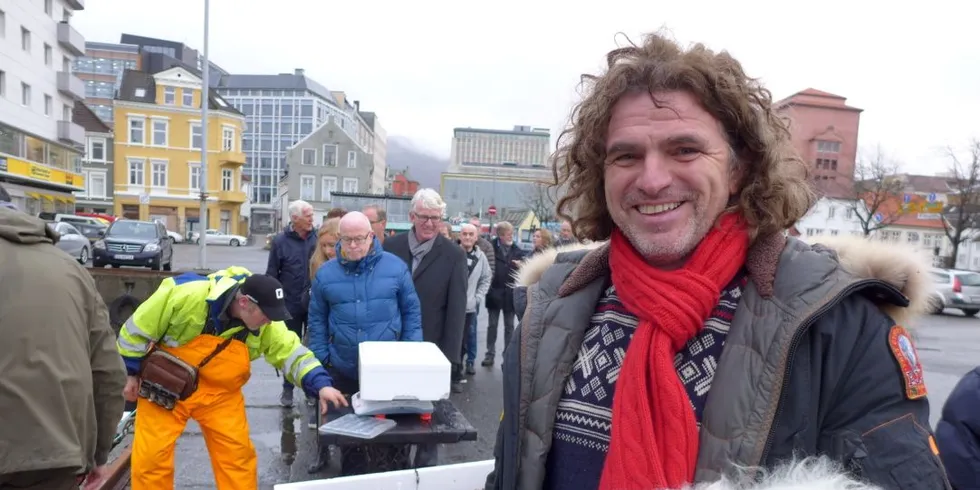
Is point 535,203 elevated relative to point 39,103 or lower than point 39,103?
lower

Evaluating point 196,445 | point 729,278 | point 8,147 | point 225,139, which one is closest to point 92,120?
point 225,139

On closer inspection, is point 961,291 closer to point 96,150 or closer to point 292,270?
point 292,270

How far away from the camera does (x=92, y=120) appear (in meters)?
54.8

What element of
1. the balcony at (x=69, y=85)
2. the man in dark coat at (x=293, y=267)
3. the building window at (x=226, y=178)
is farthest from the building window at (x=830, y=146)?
the man in dark coat at (x=293, y=267)

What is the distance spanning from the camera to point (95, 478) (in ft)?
8.92

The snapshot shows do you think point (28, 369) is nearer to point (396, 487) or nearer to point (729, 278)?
point (396, 487)

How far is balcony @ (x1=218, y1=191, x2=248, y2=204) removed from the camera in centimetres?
5472

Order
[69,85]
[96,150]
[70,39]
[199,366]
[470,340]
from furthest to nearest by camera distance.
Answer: [96,150] < [69,85] < [70,39] < [470,340] < [199,366]

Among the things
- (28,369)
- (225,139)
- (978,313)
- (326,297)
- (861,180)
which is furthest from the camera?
(225,139)

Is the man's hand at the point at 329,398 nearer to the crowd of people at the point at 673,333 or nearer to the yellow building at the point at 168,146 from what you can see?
the crowd of people at the point at 673,333

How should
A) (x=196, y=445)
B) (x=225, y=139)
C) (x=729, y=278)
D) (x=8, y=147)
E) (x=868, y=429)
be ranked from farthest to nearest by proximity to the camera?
(x=225, y=139), (x=8, y=147), (x=196, y=445), (x=729, y=278), (x=868, y=429)

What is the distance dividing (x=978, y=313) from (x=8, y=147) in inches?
1779

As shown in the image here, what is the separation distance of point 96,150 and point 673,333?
70700 mm

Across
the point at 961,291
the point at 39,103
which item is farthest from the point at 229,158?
the point at 961,291
